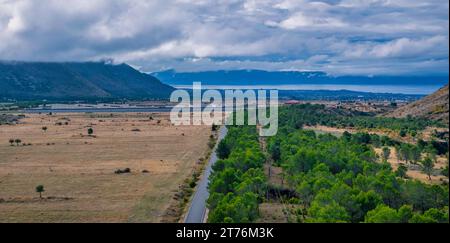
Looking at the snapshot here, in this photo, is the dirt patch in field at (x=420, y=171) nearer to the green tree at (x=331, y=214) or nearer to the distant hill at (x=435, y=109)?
the green tree at (x=331, y=214)

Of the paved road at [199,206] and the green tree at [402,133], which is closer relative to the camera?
the paved road at [199,206]

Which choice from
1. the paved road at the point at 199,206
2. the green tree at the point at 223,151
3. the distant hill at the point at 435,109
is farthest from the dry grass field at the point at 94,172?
the distant hill at the point at 435,109

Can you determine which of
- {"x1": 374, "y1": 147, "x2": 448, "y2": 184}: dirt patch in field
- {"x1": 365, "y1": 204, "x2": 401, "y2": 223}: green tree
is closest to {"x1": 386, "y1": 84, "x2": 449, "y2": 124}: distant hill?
{"x1": 374, "y1": 147, "x2": 448, "y2": 184}: dirt patch in field

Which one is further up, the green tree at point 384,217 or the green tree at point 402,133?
the green tree at point 384,217

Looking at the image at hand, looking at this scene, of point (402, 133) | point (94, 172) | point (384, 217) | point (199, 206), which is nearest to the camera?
point (384, 217)

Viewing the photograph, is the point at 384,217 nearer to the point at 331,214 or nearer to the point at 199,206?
the point at 331,214

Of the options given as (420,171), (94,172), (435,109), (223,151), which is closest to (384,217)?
(420,171)

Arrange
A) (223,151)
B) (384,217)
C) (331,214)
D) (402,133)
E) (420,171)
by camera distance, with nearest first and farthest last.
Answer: (384,217) → (331,214) → (420,171) → (223,151) → (402,133)

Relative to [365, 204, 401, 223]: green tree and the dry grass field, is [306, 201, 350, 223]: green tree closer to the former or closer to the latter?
[365, 204, 401, 223]: green tree
